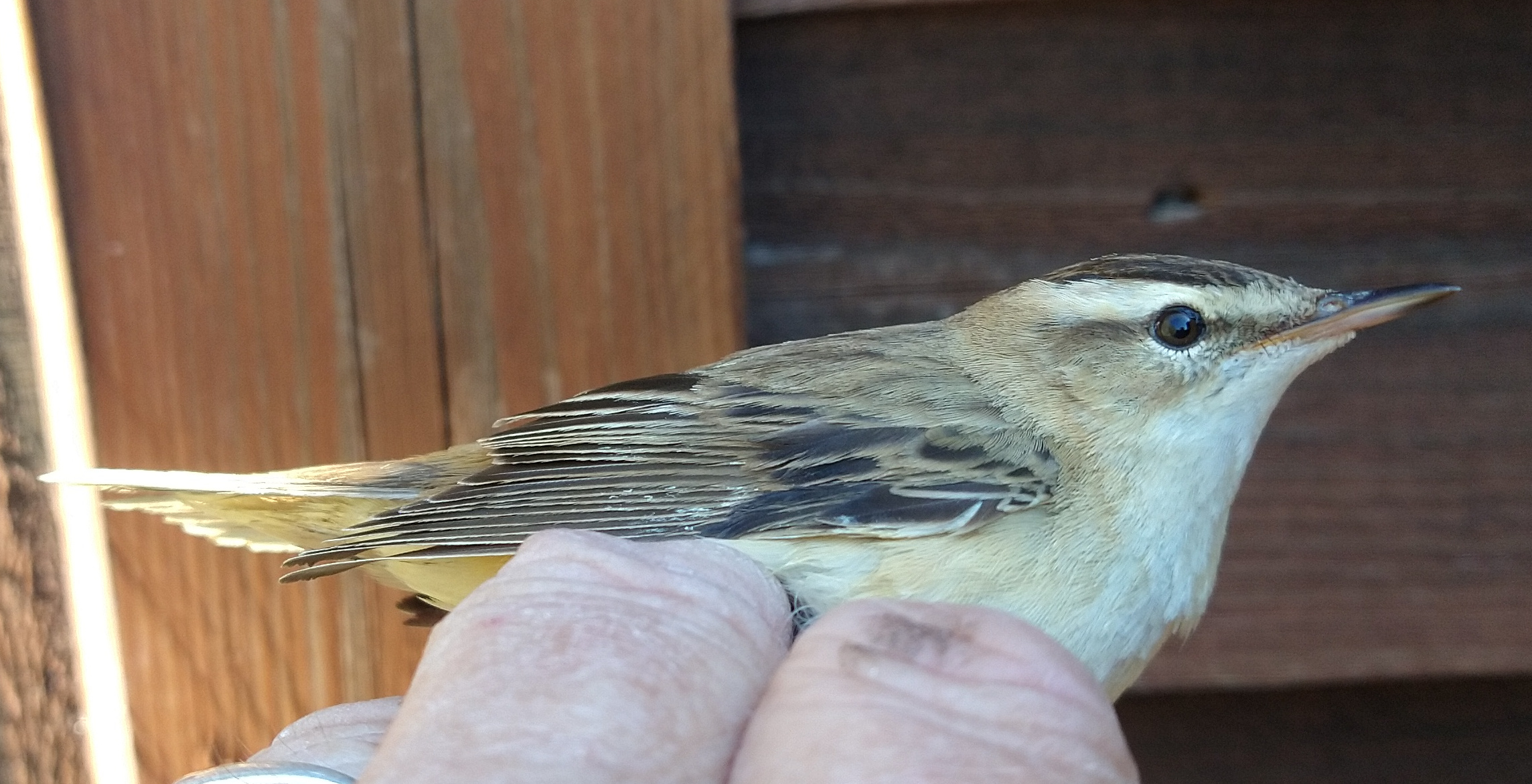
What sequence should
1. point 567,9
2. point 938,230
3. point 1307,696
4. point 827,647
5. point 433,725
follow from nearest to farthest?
point 433,725 < point 827,647 < point 567,9 < point 938,230 < point 1307,696

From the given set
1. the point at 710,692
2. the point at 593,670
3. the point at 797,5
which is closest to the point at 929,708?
the point at 710,692

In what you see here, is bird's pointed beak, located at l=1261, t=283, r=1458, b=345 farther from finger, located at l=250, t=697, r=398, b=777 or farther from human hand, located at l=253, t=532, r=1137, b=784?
finger, located at l=250, t=697, r=398, b=777

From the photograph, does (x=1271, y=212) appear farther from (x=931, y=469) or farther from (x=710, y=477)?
(x=710, y=477)

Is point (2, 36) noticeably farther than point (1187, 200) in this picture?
No

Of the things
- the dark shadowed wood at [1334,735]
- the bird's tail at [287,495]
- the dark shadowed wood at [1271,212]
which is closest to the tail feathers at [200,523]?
the bird's tail at [287,495]

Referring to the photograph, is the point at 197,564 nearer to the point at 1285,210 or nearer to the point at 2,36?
the point at 2,36

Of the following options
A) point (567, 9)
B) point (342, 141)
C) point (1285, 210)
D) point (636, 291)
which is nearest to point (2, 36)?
point (342, 141)
